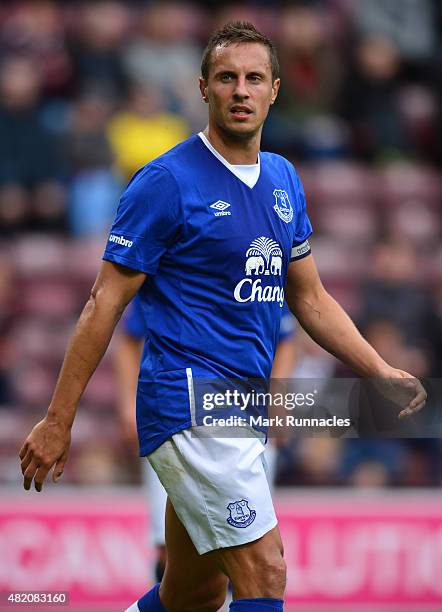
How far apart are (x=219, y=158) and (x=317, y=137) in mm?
7751

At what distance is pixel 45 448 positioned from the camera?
14.0ft

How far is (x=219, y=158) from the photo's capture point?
4531 millimetres

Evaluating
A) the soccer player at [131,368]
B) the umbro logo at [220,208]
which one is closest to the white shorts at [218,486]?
the umbro logo at [220,208]

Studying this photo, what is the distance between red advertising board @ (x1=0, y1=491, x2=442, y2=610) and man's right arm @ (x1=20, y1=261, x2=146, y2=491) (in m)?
3.66

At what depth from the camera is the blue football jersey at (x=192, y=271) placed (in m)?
4.35

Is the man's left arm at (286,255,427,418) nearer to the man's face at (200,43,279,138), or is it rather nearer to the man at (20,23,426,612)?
the man at (20,23,426,612)

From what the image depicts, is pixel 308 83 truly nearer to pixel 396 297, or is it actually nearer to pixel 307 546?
pixel 396 297

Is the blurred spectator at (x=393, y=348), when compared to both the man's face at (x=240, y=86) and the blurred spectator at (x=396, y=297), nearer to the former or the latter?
the blurred spectator at (x=396, y=297)

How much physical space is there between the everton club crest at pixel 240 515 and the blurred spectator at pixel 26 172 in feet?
22.5

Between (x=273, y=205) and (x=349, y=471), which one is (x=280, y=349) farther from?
(x=349, y=471)

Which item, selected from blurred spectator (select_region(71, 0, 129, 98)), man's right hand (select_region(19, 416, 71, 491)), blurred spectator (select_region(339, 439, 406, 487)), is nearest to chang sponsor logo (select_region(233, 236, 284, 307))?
man's right hand (select_region(19, 416, 71, 491))

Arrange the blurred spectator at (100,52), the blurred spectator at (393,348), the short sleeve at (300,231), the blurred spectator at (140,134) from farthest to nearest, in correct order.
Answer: the blurred spectator at (100,52), the blurred spectator at (140,134), the blurred spectator at (393,348), the short sleeve at (300,231)

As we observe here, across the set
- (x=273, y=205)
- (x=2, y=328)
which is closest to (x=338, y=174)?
(x=2, y=328)

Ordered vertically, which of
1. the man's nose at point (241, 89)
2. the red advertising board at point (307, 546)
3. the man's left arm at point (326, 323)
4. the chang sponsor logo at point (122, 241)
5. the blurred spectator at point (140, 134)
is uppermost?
the blurred spectator at point (140, 134)
